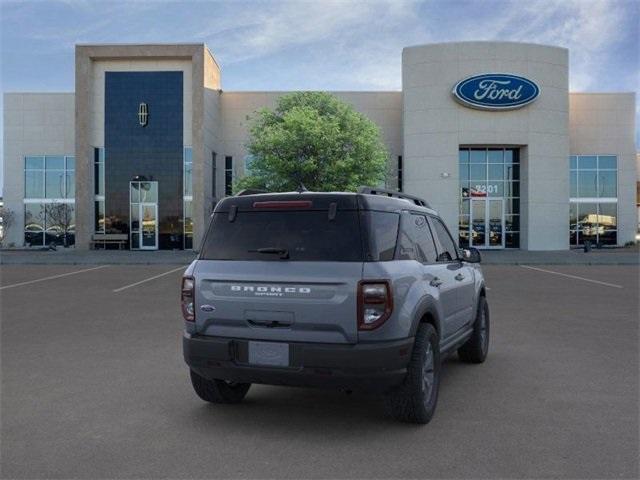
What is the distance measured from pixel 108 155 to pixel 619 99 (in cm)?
3212

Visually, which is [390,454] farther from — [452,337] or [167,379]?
[167,379]

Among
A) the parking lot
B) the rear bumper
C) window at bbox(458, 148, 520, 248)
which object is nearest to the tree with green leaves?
window at bbox(458, 148, 520, 248)

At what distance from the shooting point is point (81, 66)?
110 ft

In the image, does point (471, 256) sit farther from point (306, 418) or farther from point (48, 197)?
point (48, 197)

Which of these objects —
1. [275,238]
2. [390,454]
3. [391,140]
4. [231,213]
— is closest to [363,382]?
[390,454]

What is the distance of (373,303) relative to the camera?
13.0ft

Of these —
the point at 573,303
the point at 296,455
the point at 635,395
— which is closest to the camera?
the point at 296,455

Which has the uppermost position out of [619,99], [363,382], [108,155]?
[619,99]

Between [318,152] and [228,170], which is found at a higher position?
[228,170]

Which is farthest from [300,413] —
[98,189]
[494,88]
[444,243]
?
[98,189]

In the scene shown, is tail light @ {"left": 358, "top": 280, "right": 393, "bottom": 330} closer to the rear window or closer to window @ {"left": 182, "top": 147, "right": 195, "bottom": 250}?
the rear window

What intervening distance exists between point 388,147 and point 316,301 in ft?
109

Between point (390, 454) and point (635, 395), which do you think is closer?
point (390, 454)

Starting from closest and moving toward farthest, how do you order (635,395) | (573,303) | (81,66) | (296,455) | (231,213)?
1. (296,455)
2. (231,213)
3. (635,395)
4. (573,303)
5. (81,66)
